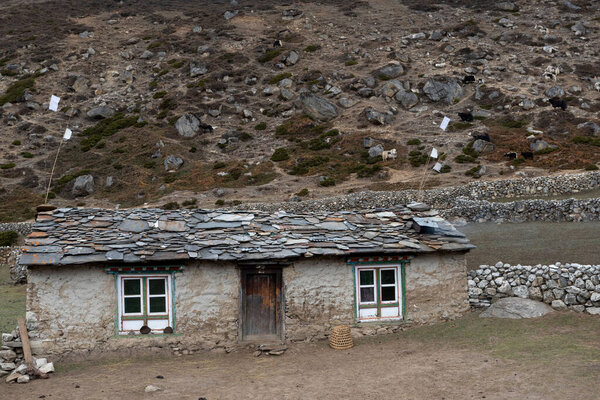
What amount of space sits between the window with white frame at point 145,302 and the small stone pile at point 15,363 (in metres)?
2.02

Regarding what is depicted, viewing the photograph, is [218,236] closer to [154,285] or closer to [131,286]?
[154,285]

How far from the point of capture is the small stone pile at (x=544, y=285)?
15.0 m

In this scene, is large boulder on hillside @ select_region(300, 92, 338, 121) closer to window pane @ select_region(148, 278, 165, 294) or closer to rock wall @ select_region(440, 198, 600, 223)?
rock wall @ select_region(440, 198, 600, 223)

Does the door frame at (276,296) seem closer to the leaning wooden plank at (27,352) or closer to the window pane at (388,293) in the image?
the window pane at (388,293)

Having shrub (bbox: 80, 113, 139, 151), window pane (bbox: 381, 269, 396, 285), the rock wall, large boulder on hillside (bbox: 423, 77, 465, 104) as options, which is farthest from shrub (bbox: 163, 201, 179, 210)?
large boulder on hillside (bbox: 423, 77, 465, 104)

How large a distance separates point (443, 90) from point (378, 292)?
48.2m

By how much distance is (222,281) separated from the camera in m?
14.8

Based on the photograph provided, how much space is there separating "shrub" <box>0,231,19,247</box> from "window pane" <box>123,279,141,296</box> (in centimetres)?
2491

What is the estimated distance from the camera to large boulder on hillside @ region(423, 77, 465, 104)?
5916cm

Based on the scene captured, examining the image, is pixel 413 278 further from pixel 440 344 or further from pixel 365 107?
pixel 365 107

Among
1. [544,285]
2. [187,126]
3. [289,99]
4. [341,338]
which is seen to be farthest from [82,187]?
[544,285]

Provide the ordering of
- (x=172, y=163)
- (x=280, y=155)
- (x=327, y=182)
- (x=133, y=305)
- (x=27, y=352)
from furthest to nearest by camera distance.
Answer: (x=280, y=155) → (x=172, y=163) → (x=327, y=182) → (x=133, y=305) → (x=27, y=352)

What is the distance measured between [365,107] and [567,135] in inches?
801

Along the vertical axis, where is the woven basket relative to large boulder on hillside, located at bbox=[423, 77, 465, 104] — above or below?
below
